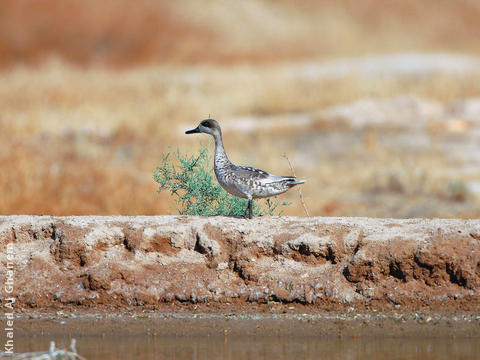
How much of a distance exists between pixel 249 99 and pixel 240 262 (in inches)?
789

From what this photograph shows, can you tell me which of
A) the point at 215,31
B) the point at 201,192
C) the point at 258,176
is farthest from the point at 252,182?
the point at 215,31

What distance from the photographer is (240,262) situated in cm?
905

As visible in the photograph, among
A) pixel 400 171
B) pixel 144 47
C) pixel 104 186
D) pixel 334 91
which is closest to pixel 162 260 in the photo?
pixel 104 186

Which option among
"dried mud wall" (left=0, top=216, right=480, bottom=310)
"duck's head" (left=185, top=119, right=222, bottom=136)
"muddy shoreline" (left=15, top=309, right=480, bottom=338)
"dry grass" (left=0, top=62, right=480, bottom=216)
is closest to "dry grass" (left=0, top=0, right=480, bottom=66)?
"dry grass" (left=0, top=62, right=480, bottom=216)

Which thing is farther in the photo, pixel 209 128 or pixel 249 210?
pixel 209 128

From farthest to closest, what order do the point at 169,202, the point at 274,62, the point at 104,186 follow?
the point at 274,62 → the point at 104,186 → the point at 169,202

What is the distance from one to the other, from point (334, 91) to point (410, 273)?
20.0 m

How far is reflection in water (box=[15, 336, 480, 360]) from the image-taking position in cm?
781

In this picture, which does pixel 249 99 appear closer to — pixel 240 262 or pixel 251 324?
pixel 240 262

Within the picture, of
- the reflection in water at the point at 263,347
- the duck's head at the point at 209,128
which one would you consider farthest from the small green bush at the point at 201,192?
the reflection in water at the point at 263,347

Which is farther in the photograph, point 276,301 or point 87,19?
point 87,19

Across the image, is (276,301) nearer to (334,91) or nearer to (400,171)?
(400,171)

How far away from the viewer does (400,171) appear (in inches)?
764

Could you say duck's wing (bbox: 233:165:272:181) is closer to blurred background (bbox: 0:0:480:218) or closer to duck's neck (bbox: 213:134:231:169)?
duck's neck (bbox: 213:134:231:169)
